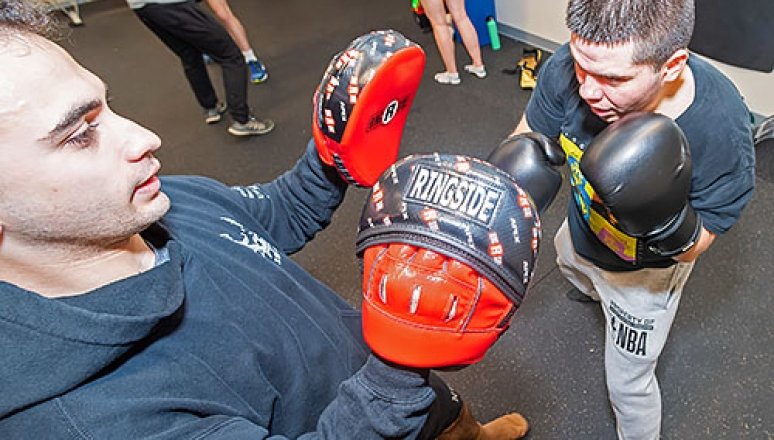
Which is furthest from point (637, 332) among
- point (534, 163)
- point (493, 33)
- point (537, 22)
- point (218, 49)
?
point (493, 33)

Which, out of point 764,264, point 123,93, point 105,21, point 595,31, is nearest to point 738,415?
point 764,264

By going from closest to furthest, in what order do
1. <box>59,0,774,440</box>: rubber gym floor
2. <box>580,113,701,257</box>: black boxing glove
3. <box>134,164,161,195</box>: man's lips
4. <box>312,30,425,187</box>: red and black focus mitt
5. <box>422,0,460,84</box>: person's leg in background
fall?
<box>134,164,161,195</box>: man's lips
<box>580,113,701,257</box>: black boxing glove
<box>312,30,425,187</box>: red and black focus mitt
<box>59,0,774,440</box>: rubber gym floor
<box>422,0,460,84</box>: person's leg in background

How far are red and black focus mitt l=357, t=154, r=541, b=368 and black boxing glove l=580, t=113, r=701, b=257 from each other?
9.3 inches

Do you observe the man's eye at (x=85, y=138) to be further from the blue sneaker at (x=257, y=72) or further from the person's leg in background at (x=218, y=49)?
the blue sneaker at (x=257, y=72)

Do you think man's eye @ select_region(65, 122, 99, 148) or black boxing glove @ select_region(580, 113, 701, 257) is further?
black boxing glove @ select_region(580, 113, 701, 257)

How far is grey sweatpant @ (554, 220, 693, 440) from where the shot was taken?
3.84ft

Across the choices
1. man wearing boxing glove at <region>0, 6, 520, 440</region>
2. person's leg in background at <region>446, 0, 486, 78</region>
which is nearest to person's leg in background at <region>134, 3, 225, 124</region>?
person's leg in background at <region>446, 0, 486, 78</region>

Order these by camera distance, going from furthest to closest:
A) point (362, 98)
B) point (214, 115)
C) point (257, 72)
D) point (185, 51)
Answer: point (257, 72)
point (214, 115)
point (185, 51)
point (362, 98)

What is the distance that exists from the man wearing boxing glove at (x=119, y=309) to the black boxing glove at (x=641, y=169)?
423 mm

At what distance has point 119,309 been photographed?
65 cm

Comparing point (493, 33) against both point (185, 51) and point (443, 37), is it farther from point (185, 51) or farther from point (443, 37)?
point (185, 51)

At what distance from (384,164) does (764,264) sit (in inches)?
58.7

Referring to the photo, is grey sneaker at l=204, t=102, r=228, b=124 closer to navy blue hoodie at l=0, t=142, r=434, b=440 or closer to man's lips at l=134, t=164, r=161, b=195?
navy blue hoodie at l=0, t=142, r=434, b=440

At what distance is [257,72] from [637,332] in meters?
3.04
